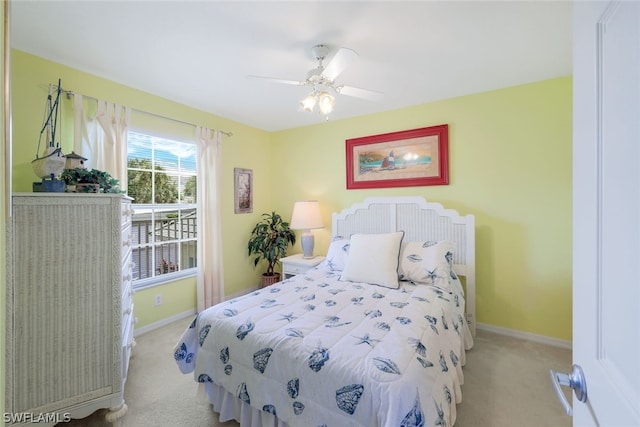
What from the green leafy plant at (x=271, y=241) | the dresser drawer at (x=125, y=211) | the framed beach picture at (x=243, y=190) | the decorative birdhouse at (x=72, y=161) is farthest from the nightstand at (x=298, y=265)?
the decorative birdhouse at (x=72, y=161)

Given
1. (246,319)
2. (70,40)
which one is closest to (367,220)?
(246,319)

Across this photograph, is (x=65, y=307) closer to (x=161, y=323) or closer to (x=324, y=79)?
(x=161, y=323)

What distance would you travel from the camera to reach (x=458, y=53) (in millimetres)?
2100

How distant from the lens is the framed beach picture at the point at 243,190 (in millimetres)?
3725

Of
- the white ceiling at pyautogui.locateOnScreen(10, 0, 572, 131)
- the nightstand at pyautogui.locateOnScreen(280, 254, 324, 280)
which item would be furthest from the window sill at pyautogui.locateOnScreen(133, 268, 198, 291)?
the white ceiling at pyautogui.locateOnScreen(10, 0, 572, 131)

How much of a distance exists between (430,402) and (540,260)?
220cm

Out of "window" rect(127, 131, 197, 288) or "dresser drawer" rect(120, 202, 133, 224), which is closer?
"dresser drawer" rect(120, 202, 133, 224)

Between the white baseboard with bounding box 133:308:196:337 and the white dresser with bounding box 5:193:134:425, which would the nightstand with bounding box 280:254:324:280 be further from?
the white dresser with bounding box 5:193:134:425

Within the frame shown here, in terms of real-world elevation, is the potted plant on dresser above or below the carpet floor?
above

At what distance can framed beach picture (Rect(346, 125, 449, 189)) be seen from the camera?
3.01 meters

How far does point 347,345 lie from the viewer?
1351mm

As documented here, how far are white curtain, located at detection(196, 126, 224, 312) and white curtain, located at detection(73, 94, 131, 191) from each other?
773 mm

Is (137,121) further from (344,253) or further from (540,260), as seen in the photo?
(540,260)

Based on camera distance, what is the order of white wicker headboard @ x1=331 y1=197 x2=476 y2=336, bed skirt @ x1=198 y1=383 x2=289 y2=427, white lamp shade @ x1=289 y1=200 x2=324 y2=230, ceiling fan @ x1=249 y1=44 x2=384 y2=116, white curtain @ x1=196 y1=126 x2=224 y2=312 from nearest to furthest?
bed skirt @ x1=198 y1=383 x2=289 y2=427 < ceiling fan @ x1=249 y1=44 x2=384 y2=116 < white wicker headboard @ x1=331 y1=197 x2=476 y2=336 < white curtain @ x1=196 y1=126 x2=224 y2=312 < white lamp shade @ x1=289 y1=200 x2=324 y2=230
